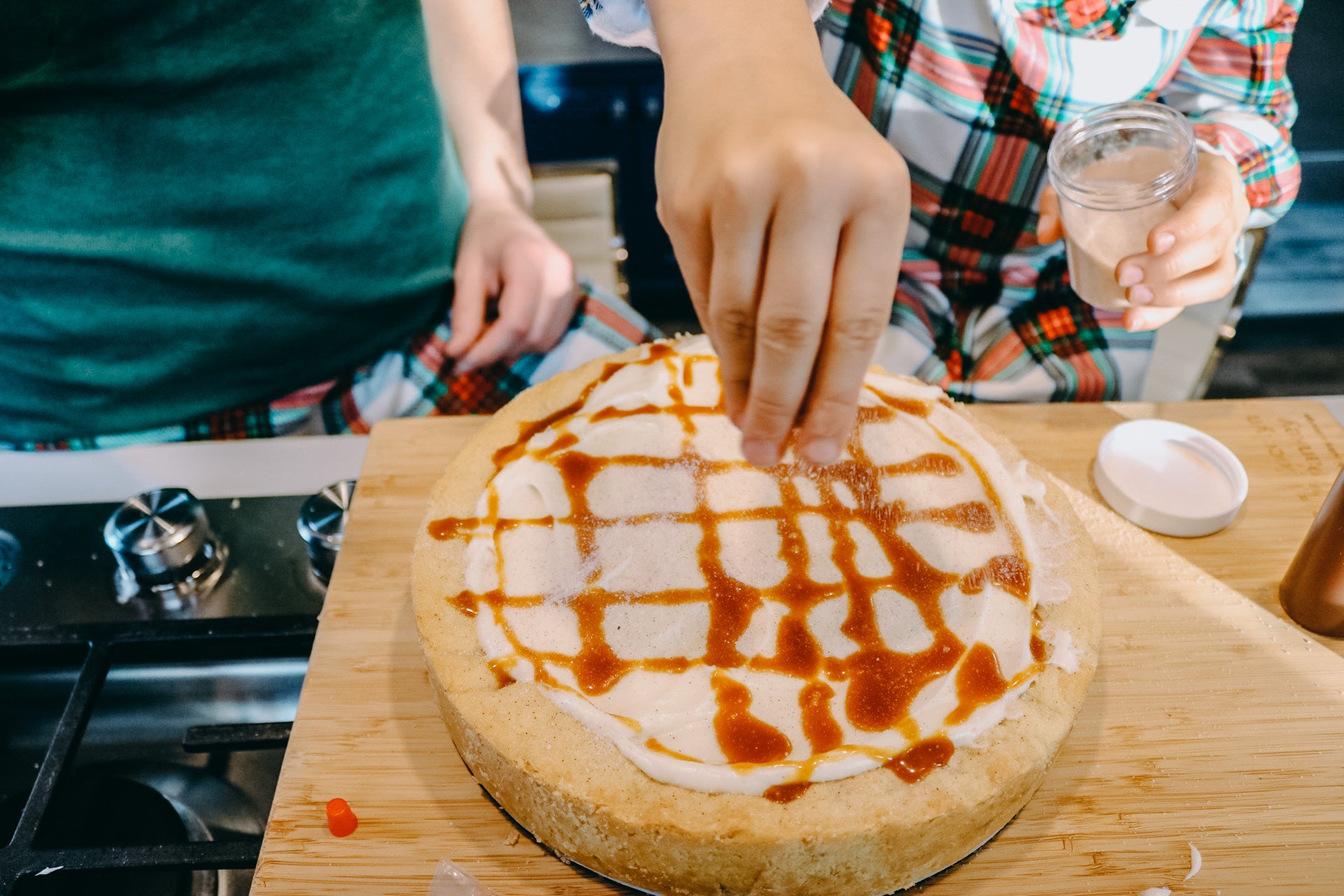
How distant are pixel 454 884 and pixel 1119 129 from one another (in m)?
1.57

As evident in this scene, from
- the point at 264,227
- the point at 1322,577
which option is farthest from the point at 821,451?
the point at 264,227

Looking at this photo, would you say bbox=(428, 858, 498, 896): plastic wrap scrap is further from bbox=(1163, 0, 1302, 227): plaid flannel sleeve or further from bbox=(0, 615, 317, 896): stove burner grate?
bbox=(1163, 0, 1302, 227): plaid flannel sleeve

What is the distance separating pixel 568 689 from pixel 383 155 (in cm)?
113

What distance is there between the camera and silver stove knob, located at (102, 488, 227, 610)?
131 centimetres

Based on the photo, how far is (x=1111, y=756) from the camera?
114 cm

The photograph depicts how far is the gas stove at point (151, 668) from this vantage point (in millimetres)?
1129

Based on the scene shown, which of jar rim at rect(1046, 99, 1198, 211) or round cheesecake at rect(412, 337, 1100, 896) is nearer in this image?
round cheesecake at rect(412, 337, 1100, 896)

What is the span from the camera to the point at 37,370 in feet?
5.15

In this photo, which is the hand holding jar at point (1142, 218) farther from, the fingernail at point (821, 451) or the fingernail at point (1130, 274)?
the fingernail at point (821, 451)

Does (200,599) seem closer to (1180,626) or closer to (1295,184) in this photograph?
(1180,626)

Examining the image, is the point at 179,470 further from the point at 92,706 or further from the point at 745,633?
the point at 745,633

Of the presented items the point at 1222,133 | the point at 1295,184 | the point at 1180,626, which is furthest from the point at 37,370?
the point at 1295,184

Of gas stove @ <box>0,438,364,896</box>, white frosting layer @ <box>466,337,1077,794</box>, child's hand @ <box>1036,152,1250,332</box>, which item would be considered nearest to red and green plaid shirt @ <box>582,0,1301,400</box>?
child's hand @ <box>1036,152,1250,332</box>

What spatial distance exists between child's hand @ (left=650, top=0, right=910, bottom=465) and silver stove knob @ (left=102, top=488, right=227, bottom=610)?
960mm
